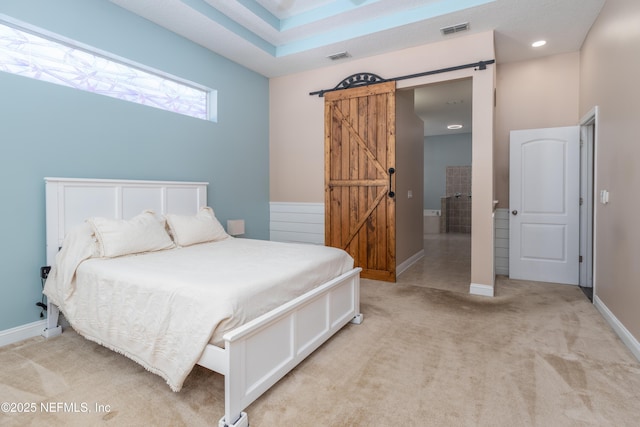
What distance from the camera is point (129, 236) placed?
2.64 m

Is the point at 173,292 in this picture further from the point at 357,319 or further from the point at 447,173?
the point at 447,173

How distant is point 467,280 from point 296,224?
2.42 meters

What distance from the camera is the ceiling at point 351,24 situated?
317cm

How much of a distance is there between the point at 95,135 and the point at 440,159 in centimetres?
901

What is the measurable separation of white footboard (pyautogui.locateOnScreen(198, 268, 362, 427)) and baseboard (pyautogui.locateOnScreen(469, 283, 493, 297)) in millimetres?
1825

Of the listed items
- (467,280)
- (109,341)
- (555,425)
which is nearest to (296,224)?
(467,280)

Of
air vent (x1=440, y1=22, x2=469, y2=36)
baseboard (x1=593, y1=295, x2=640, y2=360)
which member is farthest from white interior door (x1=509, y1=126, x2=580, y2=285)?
air vent (x1=440, y1=22, x2=469, y2=36)

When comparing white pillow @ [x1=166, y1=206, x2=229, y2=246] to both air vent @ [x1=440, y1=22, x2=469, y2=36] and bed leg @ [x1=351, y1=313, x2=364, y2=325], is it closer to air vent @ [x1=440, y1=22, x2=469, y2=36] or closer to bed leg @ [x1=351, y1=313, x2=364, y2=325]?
bed leg @ [x1=351, y1=313, x2=364, y2=325]

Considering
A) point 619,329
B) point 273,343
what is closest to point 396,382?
point 273,343

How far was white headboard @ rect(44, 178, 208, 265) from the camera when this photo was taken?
262cm

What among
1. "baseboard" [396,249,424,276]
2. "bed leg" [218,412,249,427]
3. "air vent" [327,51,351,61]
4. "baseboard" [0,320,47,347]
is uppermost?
"air vent" [327,51,351,61]

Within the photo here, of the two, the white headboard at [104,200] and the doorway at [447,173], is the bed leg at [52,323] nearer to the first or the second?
the white headboard at [104,200]

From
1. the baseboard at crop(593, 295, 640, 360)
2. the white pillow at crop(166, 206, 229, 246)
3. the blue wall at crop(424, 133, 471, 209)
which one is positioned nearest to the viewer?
the baseboard at crop(593, 295, 640, 360)

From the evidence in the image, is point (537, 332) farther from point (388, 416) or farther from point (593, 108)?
point (593, 108)
